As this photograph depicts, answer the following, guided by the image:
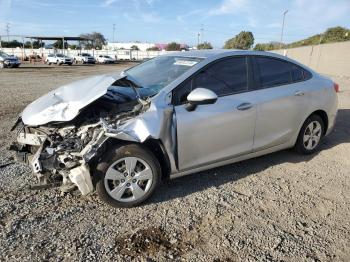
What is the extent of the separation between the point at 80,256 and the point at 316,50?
35144 mm

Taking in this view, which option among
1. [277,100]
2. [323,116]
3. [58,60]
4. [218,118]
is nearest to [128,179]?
[218,118]

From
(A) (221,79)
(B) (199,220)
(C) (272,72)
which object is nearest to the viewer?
(B) (199,220)

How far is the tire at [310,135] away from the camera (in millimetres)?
5453

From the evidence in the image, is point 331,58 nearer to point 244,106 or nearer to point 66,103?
point 244,106

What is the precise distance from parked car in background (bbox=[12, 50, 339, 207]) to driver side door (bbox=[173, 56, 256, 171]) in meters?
0.01

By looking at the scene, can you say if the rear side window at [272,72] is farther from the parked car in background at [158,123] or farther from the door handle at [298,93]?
the door handle at [298,93]

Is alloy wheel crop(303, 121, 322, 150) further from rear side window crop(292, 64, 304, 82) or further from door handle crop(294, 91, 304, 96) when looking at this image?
rear side window crop(292, 64, 304, 82)

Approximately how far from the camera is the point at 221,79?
4422 millimetres

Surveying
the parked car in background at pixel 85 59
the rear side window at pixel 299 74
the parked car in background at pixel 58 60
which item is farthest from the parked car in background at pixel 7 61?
the rear side window at pixel 299 74

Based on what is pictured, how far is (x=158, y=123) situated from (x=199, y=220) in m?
1.10

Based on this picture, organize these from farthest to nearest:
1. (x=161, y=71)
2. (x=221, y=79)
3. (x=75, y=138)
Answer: (x=161, y=71), (x=221, y=79), (x=75, y=138)

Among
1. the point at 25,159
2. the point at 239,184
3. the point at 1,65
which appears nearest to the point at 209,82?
the point at 239,184

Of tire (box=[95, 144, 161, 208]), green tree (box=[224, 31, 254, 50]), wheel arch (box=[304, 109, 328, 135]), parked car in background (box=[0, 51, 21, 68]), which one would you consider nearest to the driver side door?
tire (box=[95, 144, 161, 208])

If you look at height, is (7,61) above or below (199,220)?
below
